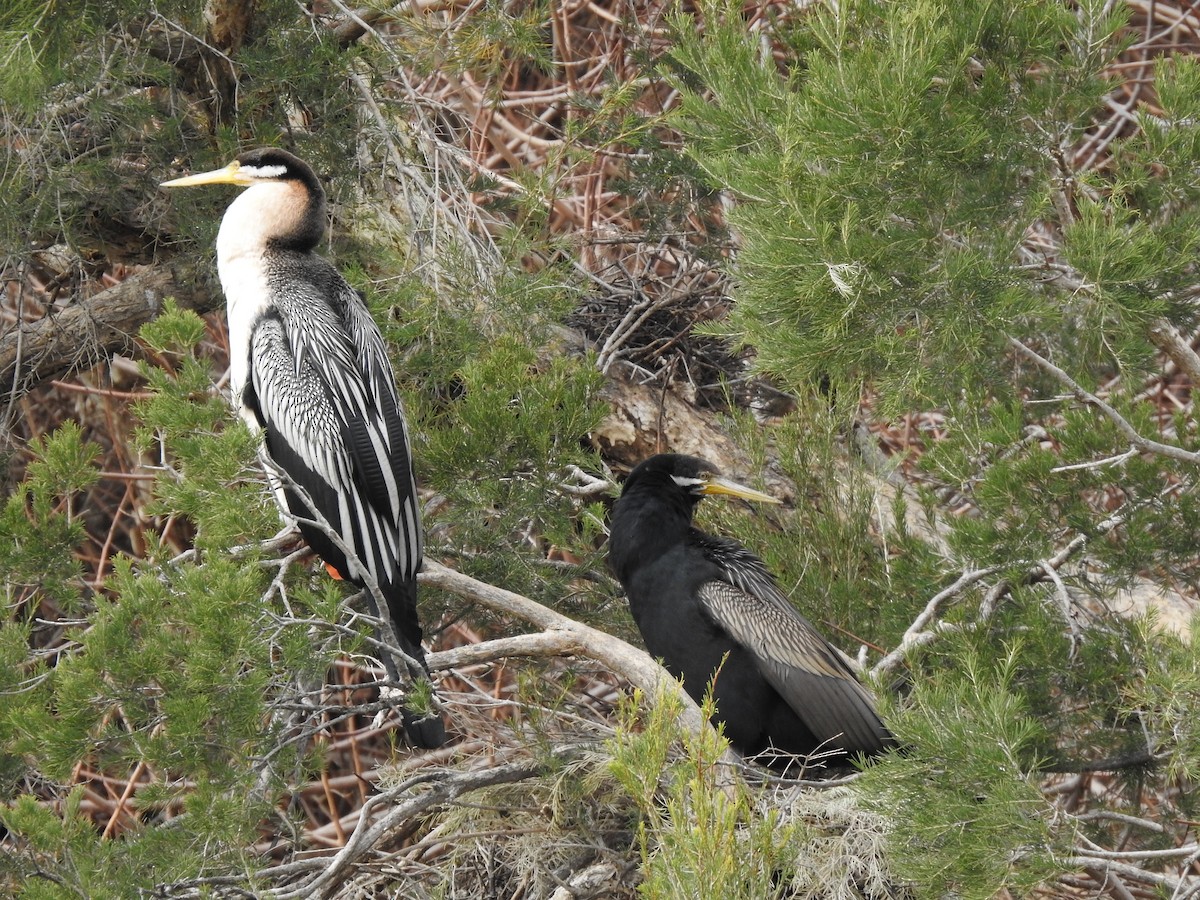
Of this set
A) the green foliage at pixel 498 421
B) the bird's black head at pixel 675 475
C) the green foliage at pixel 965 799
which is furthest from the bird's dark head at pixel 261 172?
the green foliage at pixel 965 799

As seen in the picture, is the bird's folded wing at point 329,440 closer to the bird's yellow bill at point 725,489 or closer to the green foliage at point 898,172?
the bird's yellow bill at point 725,489

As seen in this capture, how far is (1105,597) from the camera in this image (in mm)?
3428

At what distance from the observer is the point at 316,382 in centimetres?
375

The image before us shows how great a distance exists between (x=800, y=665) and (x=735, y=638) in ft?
0.58

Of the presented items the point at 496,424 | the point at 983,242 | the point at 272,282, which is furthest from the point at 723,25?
the point at 272,282

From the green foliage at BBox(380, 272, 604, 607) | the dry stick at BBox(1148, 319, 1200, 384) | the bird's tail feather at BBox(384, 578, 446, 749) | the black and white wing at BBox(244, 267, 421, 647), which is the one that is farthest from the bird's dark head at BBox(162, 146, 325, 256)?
the dry stick at BBox(1148, 319, 1200, 384)

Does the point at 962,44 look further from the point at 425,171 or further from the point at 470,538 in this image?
the point at 425,171

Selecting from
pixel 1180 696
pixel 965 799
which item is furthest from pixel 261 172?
pixel 1180 696

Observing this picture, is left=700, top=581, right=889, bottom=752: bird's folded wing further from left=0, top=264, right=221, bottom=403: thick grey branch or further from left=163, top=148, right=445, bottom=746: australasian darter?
left=0, top=264, right=221, bottom=403: thick grey branch

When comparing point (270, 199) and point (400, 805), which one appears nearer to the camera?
point (400, 805)

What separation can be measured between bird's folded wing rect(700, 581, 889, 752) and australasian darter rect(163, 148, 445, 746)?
0.82 m

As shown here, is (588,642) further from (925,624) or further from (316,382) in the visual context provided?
(316,382)

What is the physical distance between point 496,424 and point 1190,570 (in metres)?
1.69

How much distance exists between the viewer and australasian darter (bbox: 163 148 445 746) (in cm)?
346
